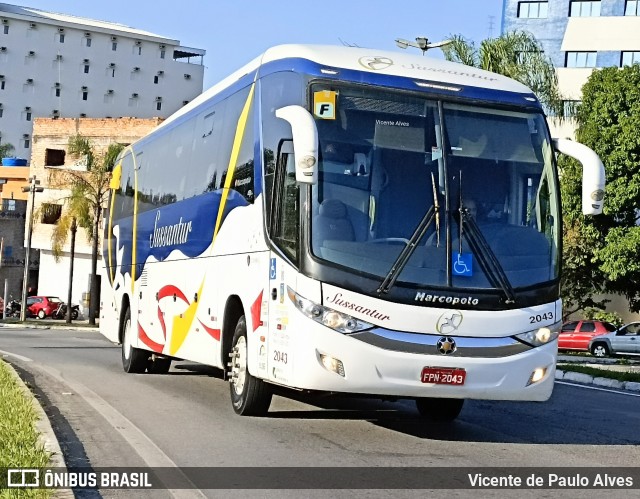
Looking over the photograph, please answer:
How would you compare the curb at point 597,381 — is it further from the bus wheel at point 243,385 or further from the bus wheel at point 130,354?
the bus wheel at point 243,385

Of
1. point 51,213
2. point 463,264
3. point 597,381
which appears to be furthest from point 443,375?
point 51,213

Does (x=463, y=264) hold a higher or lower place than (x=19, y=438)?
higher

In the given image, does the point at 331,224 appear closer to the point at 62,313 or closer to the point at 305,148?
the point at 305,148

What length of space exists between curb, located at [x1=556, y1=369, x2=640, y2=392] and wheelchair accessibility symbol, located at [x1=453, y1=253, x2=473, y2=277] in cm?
1099

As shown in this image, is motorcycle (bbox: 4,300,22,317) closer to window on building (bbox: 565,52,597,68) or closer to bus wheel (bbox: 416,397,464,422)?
window on building (bbox: 565,52,597,68)

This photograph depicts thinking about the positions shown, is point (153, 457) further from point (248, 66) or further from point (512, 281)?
point (248, 66)

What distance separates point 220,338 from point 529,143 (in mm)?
4377

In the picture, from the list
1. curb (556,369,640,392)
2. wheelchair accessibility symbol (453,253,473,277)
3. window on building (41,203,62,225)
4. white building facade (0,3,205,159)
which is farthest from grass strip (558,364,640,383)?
white building facade (0,3,205,159)

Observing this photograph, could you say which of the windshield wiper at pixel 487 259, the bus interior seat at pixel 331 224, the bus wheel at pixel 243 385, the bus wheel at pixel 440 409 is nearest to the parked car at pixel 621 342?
the bus wheel at pixel 440 409

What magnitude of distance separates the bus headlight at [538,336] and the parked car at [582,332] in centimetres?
3624

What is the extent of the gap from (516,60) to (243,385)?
33.5 m

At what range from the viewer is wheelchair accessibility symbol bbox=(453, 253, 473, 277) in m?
10.7

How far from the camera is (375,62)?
38.3 feet

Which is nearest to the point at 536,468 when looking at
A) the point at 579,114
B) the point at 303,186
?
the point at 303,186
